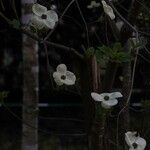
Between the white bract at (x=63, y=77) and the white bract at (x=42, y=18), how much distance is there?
200 mm

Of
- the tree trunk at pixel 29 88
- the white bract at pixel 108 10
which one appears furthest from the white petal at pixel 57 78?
the tree trunk at pixel 29 88

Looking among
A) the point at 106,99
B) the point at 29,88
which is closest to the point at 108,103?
the point at 106,99

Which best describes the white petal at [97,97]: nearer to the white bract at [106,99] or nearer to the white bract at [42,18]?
the white bract at [106,99]

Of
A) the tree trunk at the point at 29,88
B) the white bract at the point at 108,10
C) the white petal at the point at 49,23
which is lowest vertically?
the tree trunk at the point at 29,88

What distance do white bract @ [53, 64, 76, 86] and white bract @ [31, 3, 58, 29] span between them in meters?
0.20

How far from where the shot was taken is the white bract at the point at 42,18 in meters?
2.77

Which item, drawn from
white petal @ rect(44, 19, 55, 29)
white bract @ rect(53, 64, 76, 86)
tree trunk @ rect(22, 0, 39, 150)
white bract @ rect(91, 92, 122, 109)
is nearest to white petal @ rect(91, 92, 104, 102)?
white bract @ rect(91, 92, 122, 109)

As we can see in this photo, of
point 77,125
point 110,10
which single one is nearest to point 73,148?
point 77,125

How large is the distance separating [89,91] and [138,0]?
514 mm

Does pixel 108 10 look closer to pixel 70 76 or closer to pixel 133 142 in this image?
pixel 70 76

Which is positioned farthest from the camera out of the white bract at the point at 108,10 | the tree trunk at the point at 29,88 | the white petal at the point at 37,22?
the tree trunk at the point at 29,88

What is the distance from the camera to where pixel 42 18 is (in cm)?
279

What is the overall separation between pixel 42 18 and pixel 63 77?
0.27 m

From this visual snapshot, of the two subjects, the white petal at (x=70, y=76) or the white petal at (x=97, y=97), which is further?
the white petal at (x=70, y=76)
